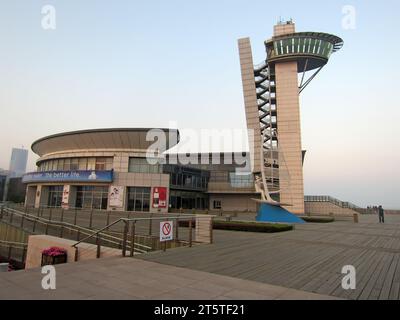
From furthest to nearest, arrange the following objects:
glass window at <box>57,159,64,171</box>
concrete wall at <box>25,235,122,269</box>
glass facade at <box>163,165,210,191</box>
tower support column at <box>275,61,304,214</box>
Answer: tower support column at <box>275,61,304,214</box> → glass window at <box>57,159,64,171</box> → glass facade at <box>163,165,210,191</box> → concrete wall at <box>25,235,122,269</box>

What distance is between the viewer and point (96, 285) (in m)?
5.68

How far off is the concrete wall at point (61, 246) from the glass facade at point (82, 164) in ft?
102

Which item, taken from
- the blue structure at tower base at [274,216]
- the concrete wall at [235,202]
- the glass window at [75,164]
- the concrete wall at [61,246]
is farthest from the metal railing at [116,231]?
the concrete wall at [235,202]

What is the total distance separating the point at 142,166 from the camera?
44.5 metres

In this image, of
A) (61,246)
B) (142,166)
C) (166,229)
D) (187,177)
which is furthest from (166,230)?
(187,177)

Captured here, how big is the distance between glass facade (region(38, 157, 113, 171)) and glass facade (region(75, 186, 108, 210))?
136 inches

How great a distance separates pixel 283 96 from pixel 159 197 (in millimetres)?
33000

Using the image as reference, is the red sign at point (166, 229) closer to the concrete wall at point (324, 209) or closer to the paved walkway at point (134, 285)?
the paved walkway at point (134, 285)

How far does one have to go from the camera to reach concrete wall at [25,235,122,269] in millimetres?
10844

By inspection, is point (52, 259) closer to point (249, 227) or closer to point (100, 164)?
point (249, 227)

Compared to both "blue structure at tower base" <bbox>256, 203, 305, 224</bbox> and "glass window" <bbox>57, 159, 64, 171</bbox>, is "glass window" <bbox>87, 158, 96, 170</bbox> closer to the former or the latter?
"glass window" <bbox>57, 159, 64, 171</bbox>

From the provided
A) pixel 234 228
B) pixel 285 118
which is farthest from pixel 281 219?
pixel 285 118

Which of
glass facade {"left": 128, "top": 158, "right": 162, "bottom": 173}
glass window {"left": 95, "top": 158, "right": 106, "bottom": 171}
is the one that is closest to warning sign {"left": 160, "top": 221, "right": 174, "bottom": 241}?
glass facade {"left": 128, "top": 158, "right": 162, "bottom": 173}
